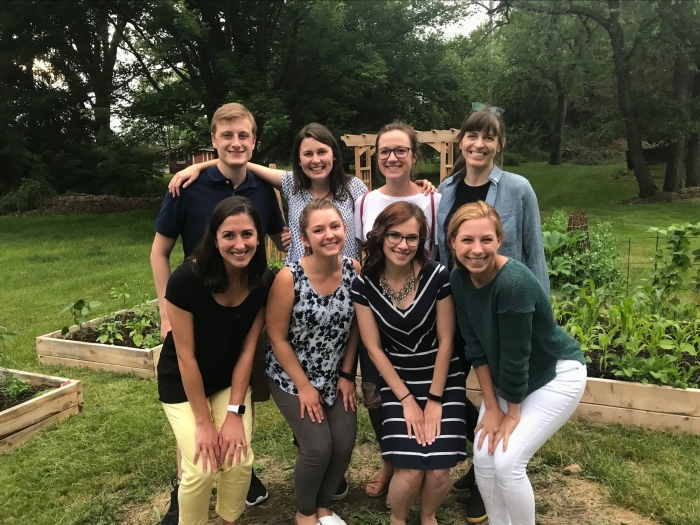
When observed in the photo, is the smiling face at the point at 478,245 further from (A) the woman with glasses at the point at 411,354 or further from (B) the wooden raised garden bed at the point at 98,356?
(B) the wooden raised garden bed at the point at 98,356

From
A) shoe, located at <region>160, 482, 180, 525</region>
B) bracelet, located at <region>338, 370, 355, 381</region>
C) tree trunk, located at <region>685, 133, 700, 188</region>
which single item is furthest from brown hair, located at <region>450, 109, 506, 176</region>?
tree trunk, located at <region>685, 133, 700, 188</region>

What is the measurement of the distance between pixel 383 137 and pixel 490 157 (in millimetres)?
551

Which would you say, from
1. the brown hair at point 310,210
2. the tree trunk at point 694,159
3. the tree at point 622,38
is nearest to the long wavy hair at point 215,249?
the brown hair at point 310,210

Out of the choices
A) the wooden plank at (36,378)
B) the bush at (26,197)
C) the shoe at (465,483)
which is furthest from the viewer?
the bush at (26,197)

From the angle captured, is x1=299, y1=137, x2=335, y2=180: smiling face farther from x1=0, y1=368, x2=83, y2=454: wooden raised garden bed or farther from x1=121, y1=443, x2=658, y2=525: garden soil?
x1=0, y1=368, x2=83, y2=454: wooden raised garden bed

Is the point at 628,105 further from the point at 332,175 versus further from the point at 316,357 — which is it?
the point at 316,357

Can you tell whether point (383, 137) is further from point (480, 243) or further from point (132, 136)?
point (132, 136)

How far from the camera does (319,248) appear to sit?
8.10 ft

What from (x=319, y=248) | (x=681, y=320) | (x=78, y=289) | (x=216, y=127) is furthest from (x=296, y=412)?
(x=78, y=289)

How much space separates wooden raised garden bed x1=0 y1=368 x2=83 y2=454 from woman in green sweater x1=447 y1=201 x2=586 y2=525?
2.97 metres

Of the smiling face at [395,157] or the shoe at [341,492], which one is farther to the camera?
the shoe at [341,492]

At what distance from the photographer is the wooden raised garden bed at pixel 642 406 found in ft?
11.0

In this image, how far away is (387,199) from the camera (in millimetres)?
2855

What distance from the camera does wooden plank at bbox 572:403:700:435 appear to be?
336 centimetres
